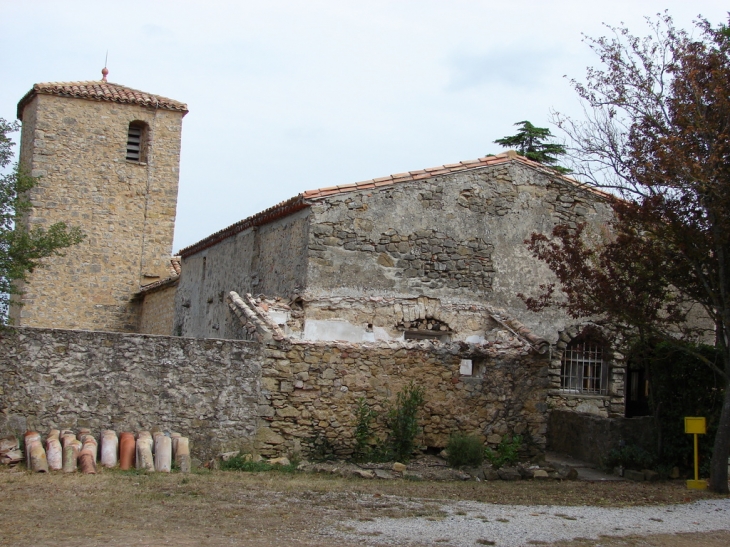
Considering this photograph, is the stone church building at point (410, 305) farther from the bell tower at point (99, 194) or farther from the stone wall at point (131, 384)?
the bell tower at point (99, 194)

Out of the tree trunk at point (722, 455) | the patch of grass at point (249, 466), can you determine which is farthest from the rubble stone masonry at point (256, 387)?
the tree trunk at point (722, 455)

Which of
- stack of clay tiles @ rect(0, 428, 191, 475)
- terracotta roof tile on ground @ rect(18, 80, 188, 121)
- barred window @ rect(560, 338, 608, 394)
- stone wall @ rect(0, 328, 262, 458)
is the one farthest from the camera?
terracotta roof tile on ground @ rect(18, 80, 188, 121)

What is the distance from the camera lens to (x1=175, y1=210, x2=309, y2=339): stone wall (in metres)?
15.4

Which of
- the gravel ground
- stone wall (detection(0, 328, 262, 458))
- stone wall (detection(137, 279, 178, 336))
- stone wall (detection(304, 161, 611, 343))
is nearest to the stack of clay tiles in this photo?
stone wall (detection(0, 328, 262, 458))

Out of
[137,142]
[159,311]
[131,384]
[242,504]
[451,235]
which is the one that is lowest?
[242,504]

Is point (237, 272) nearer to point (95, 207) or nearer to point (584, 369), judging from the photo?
point (584, 369)

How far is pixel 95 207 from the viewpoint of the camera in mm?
27234

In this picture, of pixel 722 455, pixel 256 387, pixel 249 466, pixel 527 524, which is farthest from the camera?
pixel 256 387

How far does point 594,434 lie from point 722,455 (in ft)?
9.55

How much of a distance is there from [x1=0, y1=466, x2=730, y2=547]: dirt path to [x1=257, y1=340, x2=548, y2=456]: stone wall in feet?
3.88

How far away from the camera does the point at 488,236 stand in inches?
634

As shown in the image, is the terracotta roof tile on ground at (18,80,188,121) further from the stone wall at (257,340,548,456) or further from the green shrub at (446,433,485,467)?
the green shrub at (446,433,485,467)

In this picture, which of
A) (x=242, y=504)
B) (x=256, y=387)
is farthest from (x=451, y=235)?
(x=242, y=504)

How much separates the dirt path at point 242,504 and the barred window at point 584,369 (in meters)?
4.52
